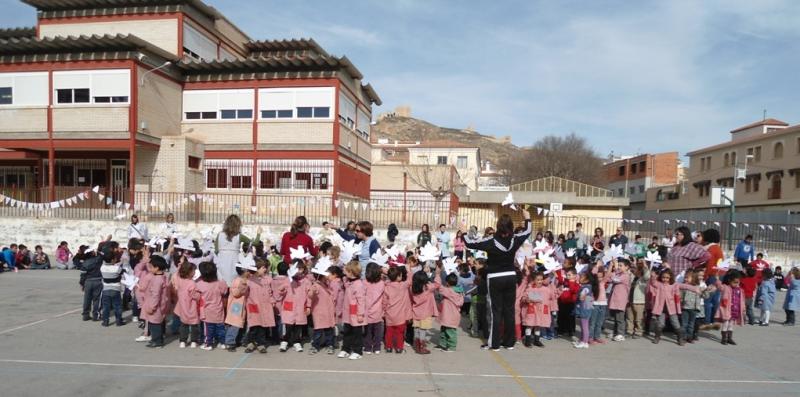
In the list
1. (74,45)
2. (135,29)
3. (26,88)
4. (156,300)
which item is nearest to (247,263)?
(156,300)

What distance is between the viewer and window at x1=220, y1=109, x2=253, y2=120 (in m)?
23.8

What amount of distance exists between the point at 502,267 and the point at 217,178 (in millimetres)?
19019

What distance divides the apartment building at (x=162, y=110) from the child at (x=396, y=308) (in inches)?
616

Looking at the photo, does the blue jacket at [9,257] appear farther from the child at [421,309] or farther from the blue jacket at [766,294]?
the blue jacket at [766,294]

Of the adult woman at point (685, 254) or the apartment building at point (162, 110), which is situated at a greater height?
the apartment building at point (162, 110)

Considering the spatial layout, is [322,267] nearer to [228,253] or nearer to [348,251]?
[348,251]

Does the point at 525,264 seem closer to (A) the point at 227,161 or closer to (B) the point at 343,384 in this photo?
(B) the point at 343,384

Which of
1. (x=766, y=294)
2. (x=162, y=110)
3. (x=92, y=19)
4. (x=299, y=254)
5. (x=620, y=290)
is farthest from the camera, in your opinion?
(x=92, y=19)

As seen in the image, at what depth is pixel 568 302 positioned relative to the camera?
28.1 feet

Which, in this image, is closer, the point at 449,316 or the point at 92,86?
the point at 449,316

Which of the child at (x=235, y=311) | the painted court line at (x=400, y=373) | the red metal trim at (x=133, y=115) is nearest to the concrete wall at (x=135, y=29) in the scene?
the red metal trim at (x=133, y=115)

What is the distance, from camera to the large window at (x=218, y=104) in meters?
23.8

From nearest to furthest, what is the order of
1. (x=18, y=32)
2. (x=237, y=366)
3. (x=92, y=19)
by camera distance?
(x=237, y=366)
(x=92, y=19)
(x=18, y=32)

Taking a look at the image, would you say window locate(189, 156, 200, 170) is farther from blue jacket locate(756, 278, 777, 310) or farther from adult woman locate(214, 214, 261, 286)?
blue jacket locate(756, 278, 777, 310)
